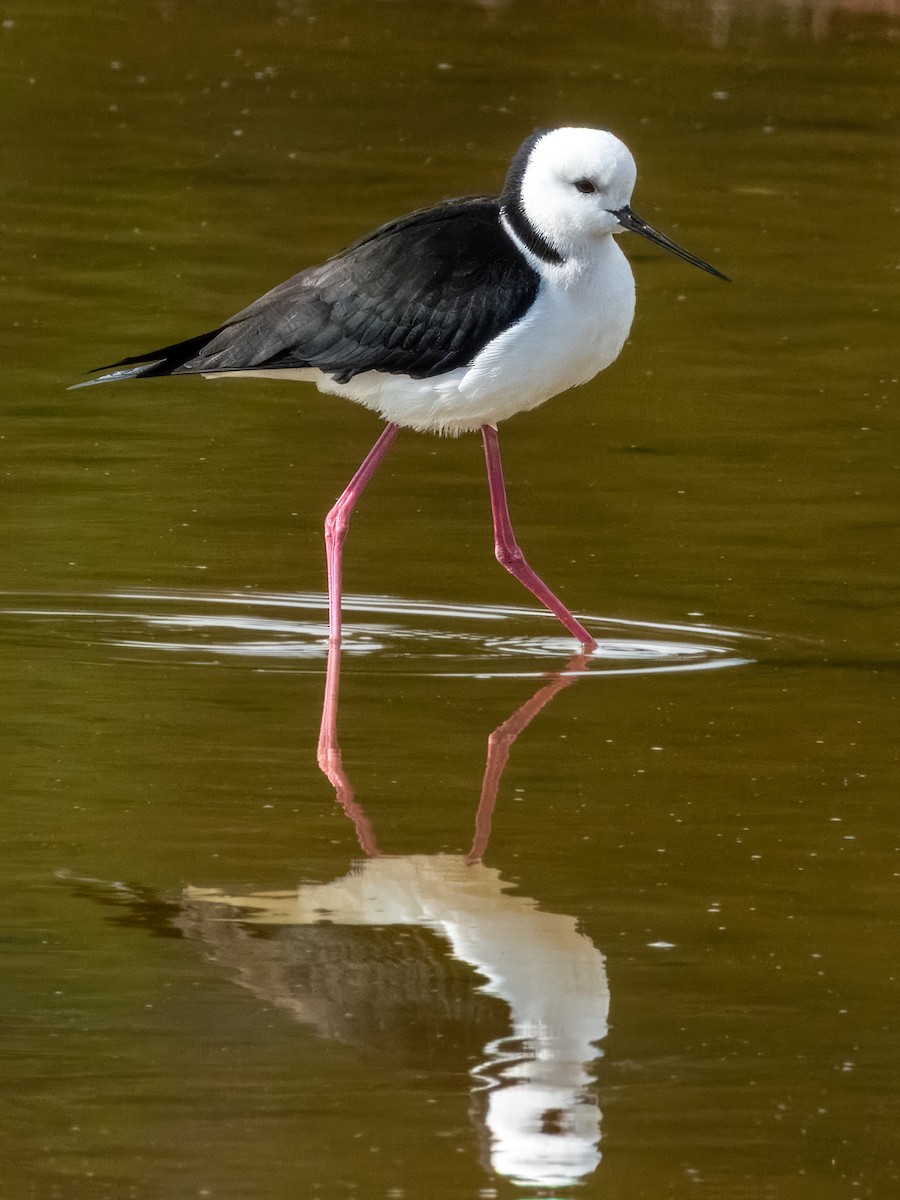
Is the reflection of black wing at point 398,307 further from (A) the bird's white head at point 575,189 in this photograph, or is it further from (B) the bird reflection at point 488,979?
(B) the bird reflection at point 488,979

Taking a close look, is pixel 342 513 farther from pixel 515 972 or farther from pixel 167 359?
pixel 515 972

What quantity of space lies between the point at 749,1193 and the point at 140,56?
54.2 feet

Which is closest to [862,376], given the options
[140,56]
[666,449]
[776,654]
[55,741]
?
[666,449]

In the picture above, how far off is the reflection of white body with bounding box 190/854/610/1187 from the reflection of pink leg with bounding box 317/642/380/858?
198mm

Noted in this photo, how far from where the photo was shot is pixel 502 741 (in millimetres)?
7320

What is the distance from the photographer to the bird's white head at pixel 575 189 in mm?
7684

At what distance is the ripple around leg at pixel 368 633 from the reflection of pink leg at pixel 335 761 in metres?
0.07

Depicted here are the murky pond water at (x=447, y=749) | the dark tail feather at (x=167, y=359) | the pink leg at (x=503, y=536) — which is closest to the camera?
the murky pond water at (x=447, y=749)

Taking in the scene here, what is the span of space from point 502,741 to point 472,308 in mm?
1291

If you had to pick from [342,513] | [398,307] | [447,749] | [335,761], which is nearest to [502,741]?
[447,749]

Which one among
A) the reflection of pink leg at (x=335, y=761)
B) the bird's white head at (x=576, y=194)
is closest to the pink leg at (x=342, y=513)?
the reflection of pink leg at (x=335, y=761)

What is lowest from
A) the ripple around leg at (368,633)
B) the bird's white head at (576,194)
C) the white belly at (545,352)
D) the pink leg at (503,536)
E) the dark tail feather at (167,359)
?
the ripple around leg at (368,633)

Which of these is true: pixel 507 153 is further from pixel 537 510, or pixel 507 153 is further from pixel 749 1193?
pixel 749 1193

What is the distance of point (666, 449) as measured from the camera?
10.8 metres
